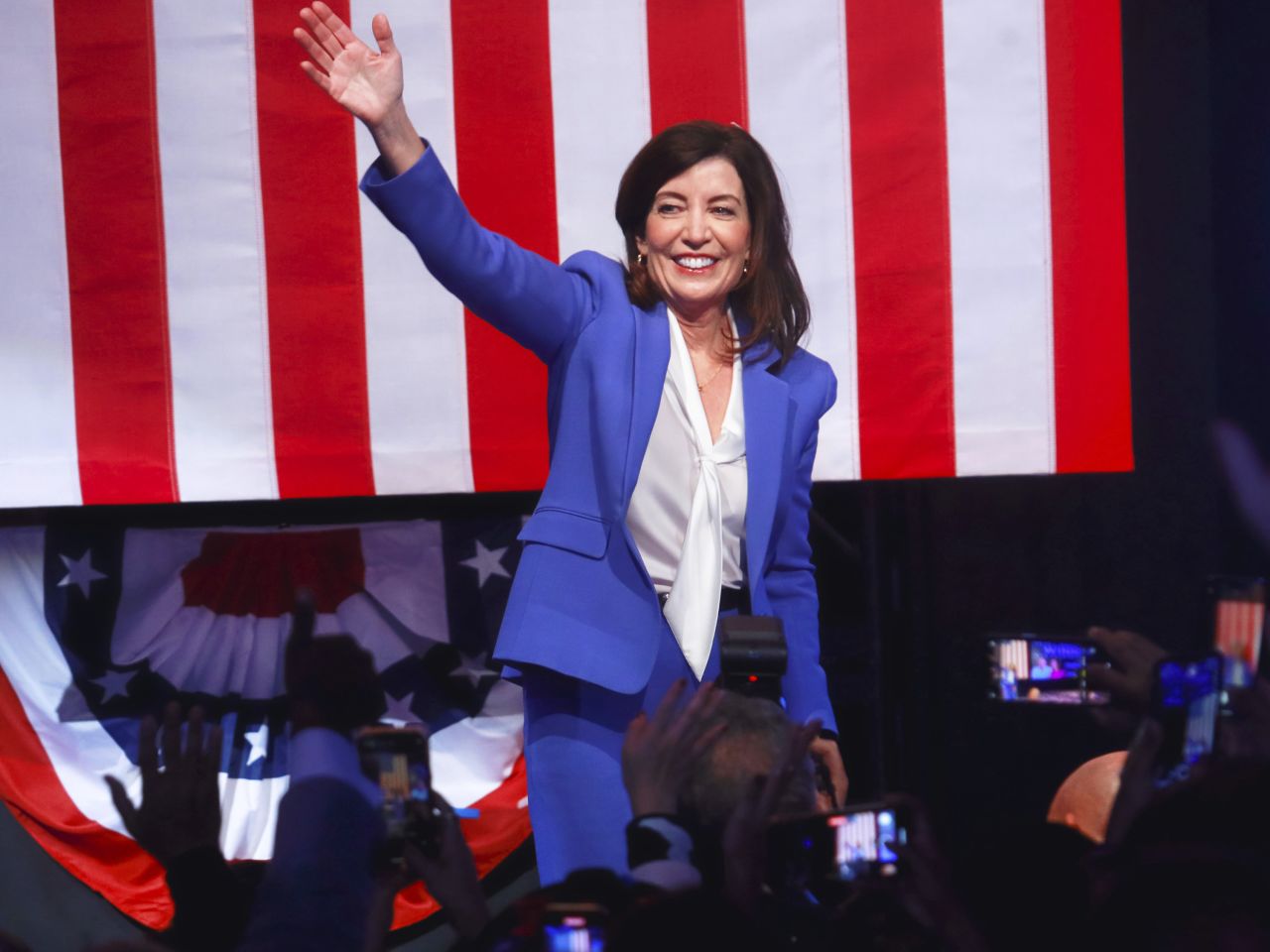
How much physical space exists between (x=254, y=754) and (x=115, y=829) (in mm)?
277

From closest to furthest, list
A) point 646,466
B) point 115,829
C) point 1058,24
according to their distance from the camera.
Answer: point 646,466
point 1058,24
point 115,829

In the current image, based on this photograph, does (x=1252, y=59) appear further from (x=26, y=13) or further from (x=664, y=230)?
(x=26, y=13)

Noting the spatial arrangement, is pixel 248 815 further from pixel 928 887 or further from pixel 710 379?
pixel 928 887

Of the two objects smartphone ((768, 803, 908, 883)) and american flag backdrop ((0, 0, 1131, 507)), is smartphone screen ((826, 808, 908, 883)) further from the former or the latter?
american flag backdrop ((0, 0, 1131, 507))

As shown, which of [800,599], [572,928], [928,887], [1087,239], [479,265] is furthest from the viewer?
[1087,239]

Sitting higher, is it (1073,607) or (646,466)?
(646,466)

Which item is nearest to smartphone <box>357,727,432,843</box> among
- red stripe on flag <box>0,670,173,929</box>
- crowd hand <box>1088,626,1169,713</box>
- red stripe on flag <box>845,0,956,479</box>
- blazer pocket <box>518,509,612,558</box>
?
blazer pocket <box>518,509,612,558</box>

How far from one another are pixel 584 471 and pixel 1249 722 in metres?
0.74

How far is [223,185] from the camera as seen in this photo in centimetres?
244

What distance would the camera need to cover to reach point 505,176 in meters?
2.44

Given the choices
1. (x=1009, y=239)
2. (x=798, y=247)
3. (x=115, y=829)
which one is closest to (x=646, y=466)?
(x=798, y=247)

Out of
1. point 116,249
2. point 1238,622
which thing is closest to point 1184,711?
point 1238,622

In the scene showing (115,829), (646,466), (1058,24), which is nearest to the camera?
(646,466)

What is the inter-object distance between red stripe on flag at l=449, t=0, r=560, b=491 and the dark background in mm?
362
